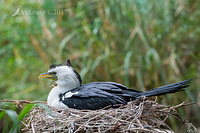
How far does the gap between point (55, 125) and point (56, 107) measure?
37 cm

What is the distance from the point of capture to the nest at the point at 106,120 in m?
1.60

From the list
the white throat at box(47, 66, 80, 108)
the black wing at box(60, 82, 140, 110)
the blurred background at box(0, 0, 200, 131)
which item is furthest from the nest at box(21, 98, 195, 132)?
the blurred background at box(0, 0, 200, 131)

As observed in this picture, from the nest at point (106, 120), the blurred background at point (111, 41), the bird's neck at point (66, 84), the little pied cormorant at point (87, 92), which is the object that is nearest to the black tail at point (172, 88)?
the little pied cormorant at point (87, 92)

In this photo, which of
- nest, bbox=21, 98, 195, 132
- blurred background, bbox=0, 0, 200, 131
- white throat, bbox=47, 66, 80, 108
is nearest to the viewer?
nest, bbox=21, 98, 195, 132

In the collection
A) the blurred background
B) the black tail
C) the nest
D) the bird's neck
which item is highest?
the blurred background

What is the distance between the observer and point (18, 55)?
4562mm

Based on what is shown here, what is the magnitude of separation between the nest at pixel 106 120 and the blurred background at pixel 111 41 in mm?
1998

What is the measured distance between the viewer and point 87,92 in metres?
2.04

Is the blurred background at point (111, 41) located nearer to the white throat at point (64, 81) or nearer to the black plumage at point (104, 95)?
the white throat at point (64, 81)

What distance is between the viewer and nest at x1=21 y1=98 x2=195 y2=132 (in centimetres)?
160

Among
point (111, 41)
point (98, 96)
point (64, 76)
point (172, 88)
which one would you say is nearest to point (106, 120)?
point (98, 96)

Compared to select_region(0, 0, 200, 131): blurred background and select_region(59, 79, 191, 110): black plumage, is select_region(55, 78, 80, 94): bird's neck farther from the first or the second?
select_region(0, 0, 200, 131): blurred background

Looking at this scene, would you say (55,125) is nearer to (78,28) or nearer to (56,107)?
(56,107)

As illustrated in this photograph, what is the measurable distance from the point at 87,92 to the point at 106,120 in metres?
0.42
